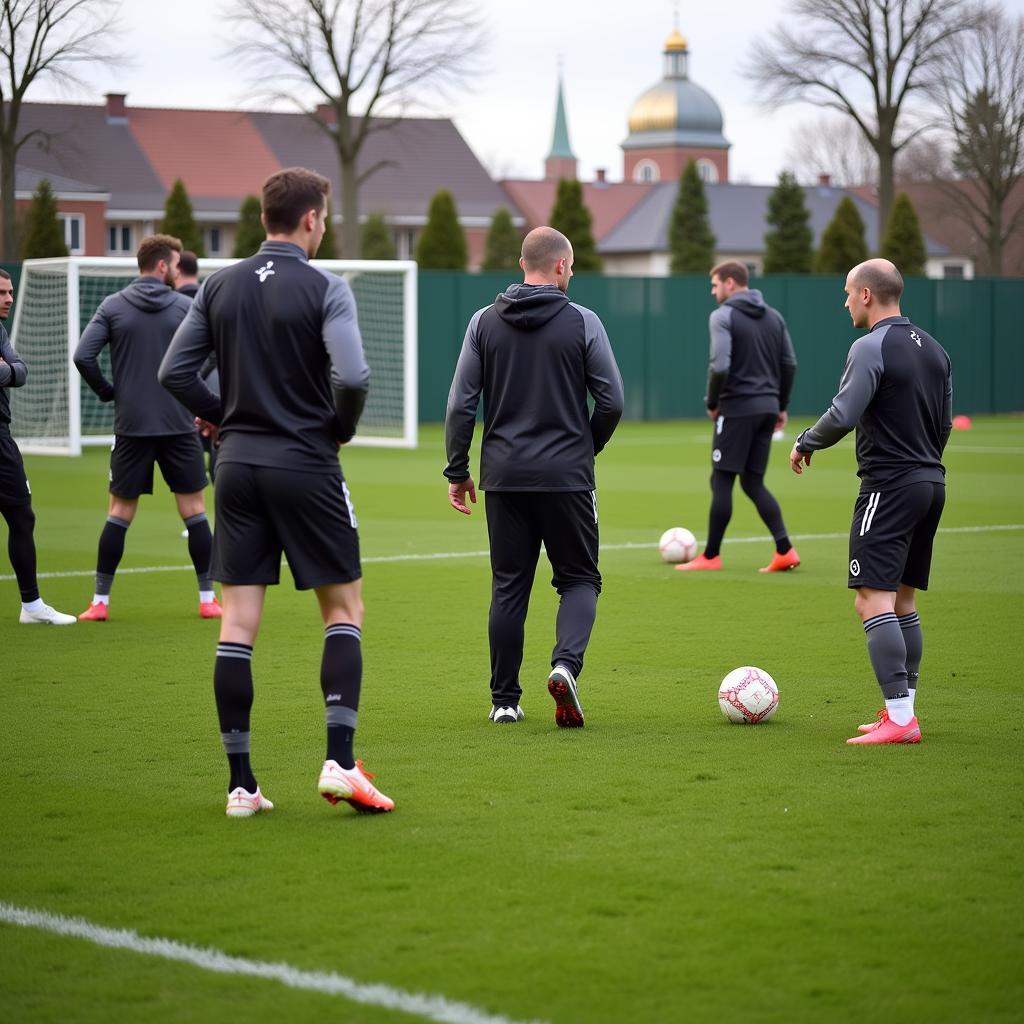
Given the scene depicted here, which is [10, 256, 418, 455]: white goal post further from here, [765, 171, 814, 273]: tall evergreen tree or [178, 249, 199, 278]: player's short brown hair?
[765, 171, 814, 273]: tall evergreen tree

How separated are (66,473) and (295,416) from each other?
18312 mm

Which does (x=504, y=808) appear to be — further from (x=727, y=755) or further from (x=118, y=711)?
(x=118, y=711)

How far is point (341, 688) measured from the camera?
575cm

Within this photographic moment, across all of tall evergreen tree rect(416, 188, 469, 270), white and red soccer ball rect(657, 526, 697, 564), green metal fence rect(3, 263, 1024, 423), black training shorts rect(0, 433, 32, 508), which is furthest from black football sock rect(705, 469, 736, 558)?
tall evergreen tree rect(416, 188, 469, 270)

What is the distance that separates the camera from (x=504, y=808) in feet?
19.3

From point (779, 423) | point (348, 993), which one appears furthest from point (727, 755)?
point (779, 423)

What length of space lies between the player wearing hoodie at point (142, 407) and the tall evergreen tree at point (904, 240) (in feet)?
124

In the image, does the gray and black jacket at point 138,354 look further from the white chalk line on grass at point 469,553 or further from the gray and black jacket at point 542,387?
the gray and black jacket at point 542,387

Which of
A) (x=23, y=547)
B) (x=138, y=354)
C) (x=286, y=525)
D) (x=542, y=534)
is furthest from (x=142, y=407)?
(x=286, y=525)

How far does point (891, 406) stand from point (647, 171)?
13025 centimetres

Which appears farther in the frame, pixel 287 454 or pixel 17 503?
pixel 17 503

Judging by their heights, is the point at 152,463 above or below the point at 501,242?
below

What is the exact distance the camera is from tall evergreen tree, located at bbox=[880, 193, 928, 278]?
4594 centimetres

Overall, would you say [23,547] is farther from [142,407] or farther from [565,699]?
[565,699]
